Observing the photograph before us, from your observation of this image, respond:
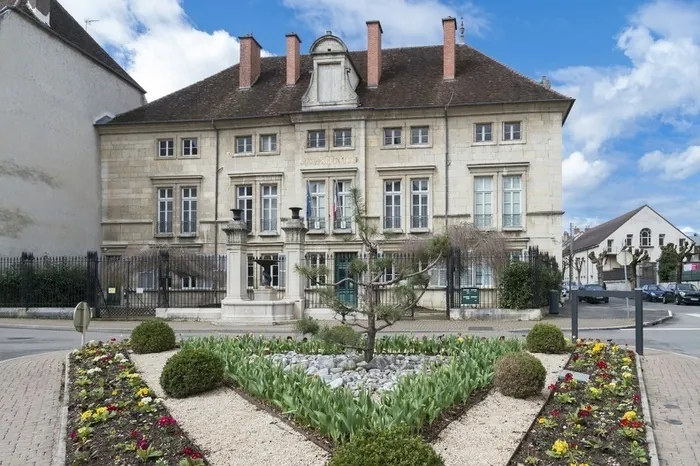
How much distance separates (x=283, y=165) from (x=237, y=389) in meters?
25.7

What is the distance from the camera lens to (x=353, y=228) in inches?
1266

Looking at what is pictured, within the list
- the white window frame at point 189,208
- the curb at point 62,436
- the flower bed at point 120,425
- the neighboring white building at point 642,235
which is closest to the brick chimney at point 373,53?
the white window frame at point 189,208

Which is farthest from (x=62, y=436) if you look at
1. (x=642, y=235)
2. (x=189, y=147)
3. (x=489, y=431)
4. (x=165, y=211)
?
(x=642, y=235)

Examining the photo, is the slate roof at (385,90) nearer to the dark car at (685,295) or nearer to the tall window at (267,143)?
the tall window at (267,143)

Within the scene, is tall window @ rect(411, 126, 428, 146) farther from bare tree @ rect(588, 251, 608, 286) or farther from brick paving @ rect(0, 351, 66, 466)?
bare tree @ rect(588, 251, 608, 286)

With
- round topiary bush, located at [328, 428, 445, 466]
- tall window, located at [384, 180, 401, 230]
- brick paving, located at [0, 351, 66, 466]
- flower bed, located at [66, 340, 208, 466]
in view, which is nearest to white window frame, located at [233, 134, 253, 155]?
tall window, located at [384, 180, 401, 230]

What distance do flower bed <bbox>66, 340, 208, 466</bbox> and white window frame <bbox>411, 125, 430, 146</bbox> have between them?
947 inches

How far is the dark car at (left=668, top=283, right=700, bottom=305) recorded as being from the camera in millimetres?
38969

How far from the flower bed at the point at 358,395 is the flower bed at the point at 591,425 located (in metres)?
0.97

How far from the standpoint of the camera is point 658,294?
42.8 metres

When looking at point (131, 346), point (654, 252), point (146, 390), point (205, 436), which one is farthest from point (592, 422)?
point (654, 252)

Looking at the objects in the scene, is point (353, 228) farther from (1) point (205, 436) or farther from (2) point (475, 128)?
(1) point (205, 436)

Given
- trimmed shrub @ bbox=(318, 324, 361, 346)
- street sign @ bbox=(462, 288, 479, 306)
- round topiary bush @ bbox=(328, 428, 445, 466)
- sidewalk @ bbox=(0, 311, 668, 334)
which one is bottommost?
sidewalk @ bbox=(0, 311, 668, 334)

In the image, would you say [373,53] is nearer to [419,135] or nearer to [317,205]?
[419,135]
